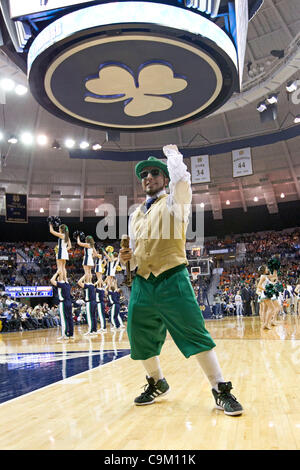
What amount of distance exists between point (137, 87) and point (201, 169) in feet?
40.1

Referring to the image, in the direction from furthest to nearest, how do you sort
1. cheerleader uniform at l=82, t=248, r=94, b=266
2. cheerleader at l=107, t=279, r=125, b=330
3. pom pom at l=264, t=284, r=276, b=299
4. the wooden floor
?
1. cheerleader at l=107, t=279, r=125, b=330
2. cheerleader uniform at l=82, t=248, r=94, b=266
3. pom pom at l=264, t=284, r=276, b=299
4. the wooden floor

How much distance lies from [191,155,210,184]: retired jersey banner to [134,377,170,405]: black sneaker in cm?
1863

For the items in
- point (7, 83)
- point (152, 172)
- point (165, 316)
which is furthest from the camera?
point (7, 83)

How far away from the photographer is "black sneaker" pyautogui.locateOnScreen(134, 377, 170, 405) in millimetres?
2787

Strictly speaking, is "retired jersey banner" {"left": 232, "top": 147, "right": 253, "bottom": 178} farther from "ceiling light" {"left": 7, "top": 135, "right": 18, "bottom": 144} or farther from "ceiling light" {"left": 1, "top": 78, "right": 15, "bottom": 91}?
"ceiling light" {"left": 1, "top": 78, "right": 15, "bottom": 91}

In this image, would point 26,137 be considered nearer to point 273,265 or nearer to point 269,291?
point 273,265

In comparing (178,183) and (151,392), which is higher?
(178,183)

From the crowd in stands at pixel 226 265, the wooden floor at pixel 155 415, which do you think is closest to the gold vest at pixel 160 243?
the wooden floor at pixel 155 415

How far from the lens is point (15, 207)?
23.5m

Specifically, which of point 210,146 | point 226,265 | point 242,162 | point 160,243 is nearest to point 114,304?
point 160,243

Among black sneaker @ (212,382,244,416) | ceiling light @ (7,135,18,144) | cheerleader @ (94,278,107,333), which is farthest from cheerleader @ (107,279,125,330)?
black sneaker @ (212,382,244,416)

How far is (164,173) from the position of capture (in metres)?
3.08
